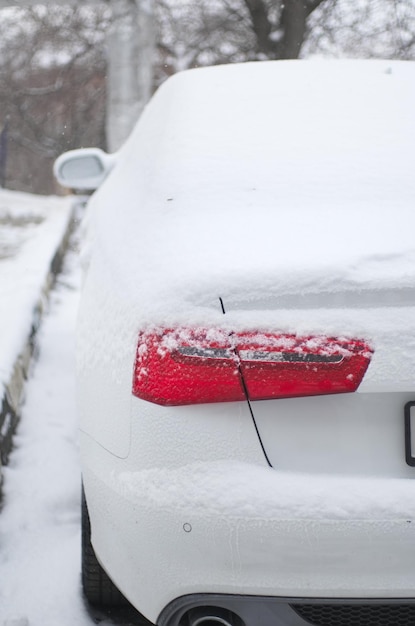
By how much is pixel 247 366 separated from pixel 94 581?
0.94 m

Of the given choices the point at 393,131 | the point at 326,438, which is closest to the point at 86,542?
the point at 326,438

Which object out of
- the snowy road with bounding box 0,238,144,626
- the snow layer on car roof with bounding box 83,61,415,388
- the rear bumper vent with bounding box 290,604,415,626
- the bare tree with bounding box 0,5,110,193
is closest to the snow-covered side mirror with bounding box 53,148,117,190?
the snow layer on car roof with bounding box 83,61,415,388

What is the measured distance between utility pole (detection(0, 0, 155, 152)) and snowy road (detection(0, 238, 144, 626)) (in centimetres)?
637

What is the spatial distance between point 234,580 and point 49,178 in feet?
116

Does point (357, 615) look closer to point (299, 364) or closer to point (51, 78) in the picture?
point (299, 364)

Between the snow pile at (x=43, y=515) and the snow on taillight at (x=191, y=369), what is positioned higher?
the snow on taillight at (x=191, y=369)

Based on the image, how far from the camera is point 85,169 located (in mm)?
3805

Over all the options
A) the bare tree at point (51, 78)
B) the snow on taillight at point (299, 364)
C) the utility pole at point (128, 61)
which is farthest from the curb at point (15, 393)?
the bare tree at point (51, 78)

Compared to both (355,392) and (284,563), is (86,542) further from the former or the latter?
(355,392)

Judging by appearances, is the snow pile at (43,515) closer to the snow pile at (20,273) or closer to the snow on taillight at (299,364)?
the snow pile at (20,273)

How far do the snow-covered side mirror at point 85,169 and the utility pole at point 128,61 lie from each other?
6.60 metres

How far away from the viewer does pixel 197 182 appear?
202cm

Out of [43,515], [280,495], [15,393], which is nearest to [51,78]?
[15,393]

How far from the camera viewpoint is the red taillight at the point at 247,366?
4.94ft
